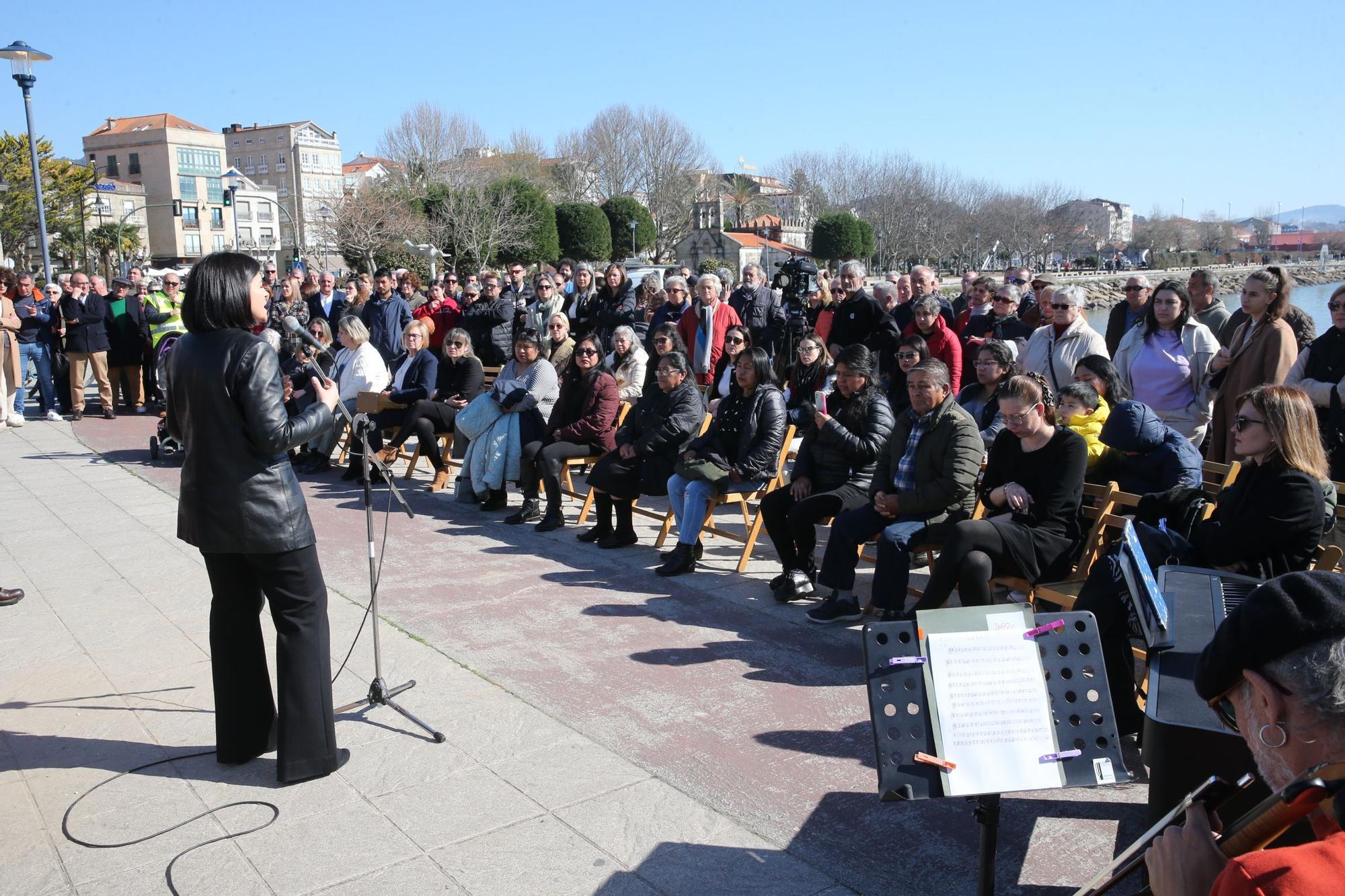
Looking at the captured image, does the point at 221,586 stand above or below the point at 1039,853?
above

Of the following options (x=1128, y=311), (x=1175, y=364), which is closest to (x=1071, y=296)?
(x=1175, y=364)

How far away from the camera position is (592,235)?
54.5 m

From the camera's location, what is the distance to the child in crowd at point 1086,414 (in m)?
5.39

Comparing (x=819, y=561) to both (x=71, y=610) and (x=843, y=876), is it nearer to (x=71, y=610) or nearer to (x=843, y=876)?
(x=843, y=876)

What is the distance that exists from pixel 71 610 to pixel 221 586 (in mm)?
2704

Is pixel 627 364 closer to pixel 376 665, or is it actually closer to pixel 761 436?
pixel 761 436

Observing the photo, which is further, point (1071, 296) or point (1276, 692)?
point (1071, 296)

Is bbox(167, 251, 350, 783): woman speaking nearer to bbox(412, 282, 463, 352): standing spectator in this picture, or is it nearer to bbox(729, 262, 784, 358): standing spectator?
bbox(729, 262, 784, 358): standing spectator

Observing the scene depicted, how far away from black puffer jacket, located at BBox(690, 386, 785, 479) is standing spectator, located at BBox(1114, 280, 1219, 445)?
96.9 inches

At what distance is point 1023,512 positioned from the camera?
5.01m

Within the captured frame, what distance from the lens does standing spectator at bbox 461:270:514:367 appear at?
11062 millimetres

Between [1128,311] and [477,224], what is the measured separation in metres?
44.0

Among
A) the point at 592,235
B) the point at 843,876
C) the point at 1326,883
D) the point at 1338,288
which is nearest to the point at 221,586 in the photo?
the point at 843,876

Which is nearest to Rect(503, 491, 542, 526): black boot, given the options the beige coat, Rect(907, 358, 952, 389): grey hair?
Rect(907, 358, 952, 389): grey hair
